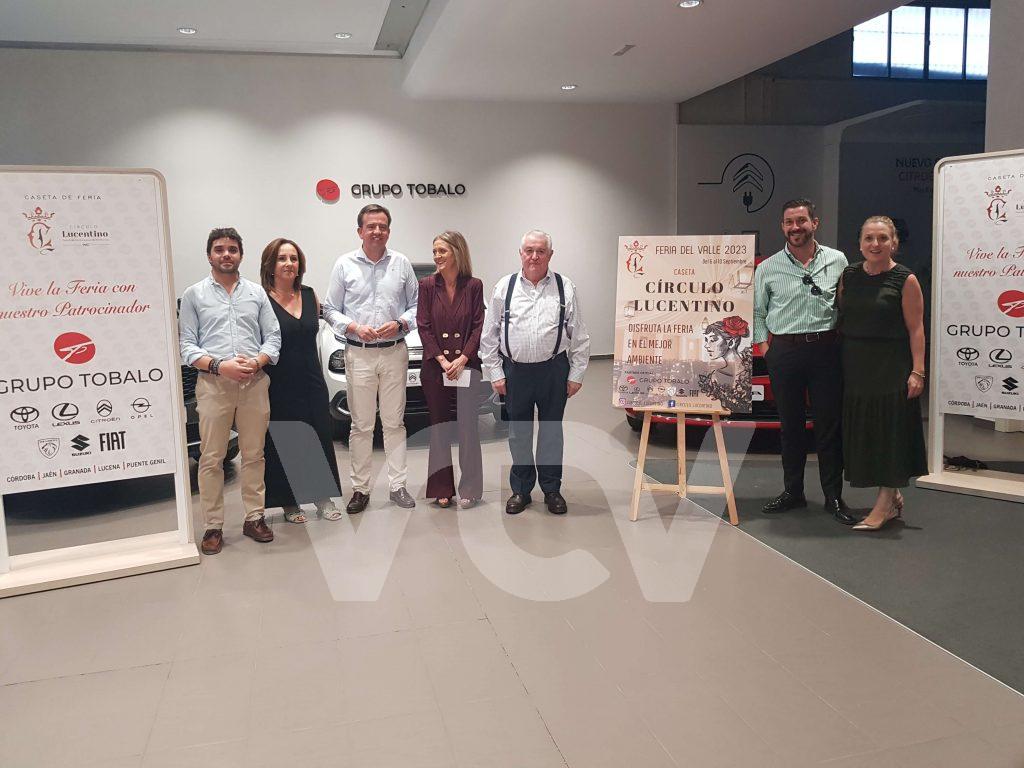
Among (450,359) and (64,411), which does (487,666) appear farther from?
(64,411)

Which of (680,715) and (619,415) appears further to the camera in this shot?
(619,415)

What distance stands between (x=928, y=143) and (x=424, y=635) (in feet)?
39.7

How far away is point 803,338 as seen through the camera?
4.23 meters

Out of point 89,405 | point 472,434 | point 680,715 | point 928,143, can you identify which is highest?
point 928,143

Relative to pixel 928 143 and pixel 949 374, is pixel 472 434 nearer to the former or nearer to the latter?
pixel 949 374

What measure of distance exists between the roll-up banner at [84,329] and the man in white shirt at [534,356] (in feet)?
5.44

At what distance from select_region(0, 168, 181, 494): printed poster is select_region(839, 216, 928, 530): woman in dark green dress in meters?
3.36

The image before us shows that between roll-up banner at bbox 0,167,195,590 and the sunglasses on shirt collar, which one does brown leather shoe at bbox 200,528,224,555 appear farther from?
the sunglasses on shirt collar

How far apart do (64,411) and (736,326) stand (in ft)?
10.7

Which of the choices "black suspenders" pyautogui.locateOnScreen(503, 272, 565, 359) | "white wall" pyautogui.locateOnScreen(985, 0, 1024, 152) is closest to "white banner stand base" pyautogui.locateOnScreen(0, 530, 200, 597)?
"black suspenders" pyautogui.locateOnScreen(503, 272, 565, 359)

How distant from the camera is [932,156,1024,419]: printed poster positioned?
4547 mm

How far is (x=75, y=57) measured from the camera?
8680 millimetres

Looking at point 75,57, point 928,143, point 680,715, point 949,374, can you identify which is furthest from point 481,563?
point 928,143

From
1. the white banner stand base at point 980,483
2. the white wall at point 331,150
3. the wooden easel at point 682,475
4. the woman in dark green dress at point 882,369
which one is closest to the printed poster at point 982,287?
the white banner stand base at point 980,483
